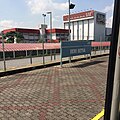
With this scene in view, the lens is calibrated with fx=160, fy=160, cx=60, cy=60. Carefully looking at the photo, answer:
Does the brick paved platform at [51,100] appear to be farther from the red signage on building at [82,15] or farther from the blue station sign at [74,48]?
the red signage on building at [82,15]

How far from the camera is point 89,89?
546 cm

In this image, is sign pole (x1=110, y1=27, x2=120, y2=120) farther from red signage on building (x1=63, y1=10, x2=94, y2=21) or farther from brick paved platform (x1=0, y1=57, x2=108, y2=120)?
red signage on building (x1=63, y1=10, x2=94, y2=21)

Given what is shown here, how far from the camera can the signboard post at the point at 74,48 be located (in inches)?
387

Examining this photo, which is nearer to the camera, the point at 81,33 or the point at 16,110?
the point at 16,110

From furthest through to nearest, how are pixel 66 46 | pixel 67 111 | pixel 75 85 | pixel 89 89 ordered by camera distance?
pixel 66 46 → pixel 75 85 → pixel 89 89 → pixel 67 111

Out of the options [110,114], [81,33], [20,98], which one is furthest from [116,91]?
[81,33]

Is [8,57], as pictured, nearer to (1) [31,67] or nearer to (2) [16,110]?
(1) [31,67]

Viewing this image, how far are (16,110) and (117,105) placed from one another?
2797 mm

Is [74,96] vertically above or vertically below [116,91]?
below

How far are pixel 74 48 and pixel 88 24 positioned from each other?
75.0 meters

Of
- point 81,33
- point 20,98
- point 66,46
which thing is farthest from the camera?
point 81,33

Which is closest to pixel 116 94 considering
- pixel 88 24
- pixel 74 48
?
pixel 74 48

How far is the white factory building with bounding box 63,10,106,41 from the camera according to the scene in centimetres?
7907

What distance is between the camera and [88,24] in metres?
82.3
